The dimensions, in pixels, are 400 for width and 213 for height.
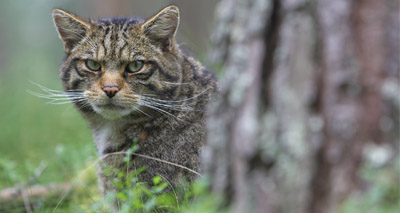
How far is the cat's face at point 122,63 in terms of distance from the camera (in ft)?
11.1

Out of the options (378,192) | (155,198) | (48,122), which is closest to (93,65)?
(155,198)

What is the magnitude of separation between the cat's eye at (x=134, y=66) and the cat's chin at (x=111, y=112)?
0.98ft

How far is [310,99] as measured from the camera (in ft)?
5.32

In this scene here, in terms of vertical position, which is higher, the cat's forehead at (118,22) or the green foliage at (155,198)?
the cat's forehead at (118,22)

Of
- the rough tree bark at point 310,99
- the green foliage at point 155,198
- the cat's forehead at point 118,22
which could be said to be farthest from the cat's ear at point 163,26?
the rough tree bark at point 310,99

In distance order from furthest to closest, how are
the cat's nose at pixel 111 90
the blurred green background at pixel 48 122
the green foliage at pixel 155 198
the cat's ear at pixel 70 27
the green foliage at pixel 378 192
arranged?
the blurred green background at pixel 48 122, the cat's ear at pixel 70 27, the cat's nose at pixel 111 90, the green foliage at pixel 155 198, the green foliage at pixel 378 192

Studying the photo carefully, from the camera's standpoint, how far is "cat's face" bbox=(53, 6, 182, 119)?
3.39 meters

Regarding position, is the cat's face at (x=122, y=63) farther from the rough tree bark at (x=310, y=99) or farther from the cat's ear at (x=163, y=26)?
the rough tree bark at (x=310, y=99)

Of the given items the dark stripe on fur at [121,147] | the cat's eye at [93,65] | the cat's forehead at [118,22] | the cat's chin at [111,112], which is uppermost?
the cat's forehead at [118,22]

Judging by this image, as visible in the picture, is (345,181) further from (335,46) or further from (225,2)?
(225,2)

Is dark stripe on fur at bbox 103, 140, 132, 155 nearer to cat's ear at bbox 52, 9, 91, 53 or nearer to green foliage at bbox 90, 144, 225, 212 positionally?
green foliage at bbox 90, 144, 225, 212

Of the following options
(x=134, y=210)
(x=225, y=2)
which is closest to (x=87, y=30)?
(x=134, y=210)

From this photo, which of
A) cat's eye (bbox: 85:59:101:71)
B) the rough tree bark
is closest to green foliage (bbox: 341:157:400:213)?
the rough tree bark

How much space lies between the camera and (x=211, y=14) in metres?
9.89
